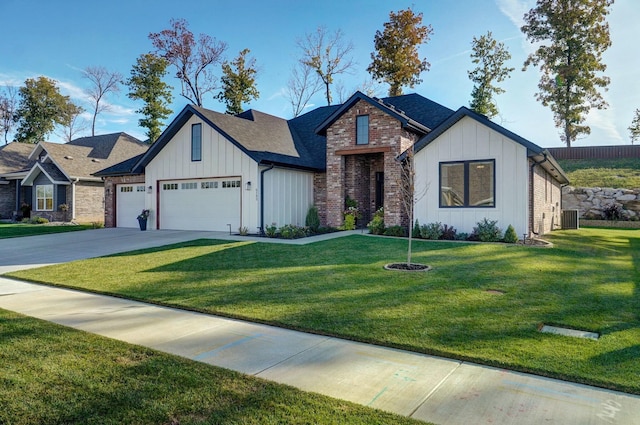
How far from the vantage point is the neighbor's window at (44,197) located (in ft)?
81.1

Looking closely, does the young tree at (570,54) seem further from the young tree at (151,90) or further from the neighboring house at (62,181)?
the neighboring house at (62,181)

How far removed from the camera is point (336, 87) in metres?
32.8

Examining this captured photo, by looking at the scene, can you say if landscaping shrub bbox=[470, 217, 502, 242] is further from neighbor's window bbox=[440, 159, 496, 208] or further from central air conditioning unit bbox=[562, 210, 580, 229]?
central air conditioning unit bbox=[562, 210, 580, 229]

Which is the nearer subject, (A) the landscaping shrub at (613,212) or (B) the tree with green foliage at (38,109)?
(A) the landscaping shrub at (613,212)

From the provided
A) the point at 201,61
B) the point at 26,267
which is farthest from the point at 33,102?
the point at 26,267

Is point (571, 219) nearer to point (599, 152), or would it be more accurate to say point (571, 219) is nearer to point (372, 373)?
point (599, 152)

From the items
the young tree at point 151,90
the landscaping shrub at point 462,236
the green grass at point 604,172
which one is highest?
the young tree at point 151,90

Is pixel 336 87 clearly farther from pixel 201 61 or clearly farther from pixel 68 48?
pixel 68 48

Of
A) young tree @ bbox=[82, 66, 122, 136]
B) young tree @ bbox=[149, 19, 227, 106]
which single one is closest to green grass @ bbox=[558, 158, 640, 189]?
young tree @ bbox=[149, 19, 227, 106]

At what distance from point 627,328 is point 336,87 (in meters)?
30.4

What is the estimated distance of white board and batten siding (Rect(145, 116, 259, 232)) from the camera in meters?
16.0

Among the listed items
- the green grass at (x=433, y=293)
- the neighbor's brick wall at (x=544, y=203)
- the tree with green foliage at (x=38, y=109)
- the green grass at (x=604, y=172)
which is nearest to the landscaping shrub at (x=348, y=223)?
the green grass at (x=433, y=293)

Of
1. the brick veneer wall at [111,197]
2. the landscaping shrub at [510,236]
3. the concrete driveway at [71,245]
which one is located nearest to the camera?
the concrete driveway at [71,245]

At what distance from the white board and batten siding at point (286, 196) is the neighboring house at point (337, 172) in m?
0.05
